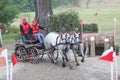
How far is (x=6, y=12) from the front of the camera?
134ft

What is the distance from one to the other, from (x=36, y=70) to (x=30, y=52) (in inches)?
67.6

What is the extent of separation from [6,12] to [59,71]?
2551 centimetres

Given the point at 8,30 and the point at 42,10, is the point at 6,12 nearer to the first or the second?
the point at 8,30

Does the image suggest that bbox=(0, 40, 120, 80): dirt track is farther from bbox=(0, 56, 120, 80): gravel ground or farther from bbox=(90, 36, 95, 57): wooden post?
bbox=(90, 36, 95, 57): wooden post

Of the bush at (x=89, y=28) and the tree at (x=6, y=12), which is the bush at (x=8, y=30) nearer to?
the tree at (x=6, y=12)

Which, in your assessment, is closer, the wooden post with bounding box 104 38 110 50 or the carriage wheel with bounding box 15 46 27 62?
the carriage wheel with bounding box 15 46 27 62

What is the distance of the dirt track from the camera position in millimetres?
15184

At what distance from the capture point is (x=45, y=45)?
58.2 ft

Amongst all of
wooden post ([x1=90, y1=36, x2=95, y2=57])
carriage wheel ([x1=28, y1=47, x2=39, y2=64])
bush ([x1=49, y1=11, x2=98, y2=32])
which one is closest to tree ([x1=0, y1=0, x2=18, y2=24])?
bush ([x1=49, y1=11, x2=98, y2=32])

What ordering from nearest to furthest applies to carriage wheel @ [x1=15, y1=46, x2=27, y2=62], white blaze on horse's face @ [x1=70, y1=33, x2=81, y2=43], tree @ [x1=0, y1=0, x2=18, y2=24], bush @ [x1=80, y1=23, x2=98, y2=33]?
white blaze on horse's face @ [x1=70, y1=33, x2=81, y2=43] → carriage wheel @ [x1=15, y1=46, x2=27, y2=62] → bush @ [x1=80, y1=23, x2=98, y2=33] → tree @ [x1=0, y1=0, x2=18, y2=24]

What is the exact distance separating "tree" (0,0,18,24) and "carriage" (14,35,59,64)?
2201 centimetres

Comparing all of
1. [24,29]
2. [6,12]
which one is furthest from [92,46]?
[6,12]

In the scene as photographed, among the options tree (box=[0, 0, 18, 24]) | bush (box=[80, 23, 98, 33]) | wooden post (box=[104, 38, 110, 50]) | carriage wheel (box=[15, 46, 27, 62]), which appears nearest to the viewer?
carriage wheel (box=[15, 46, 27, 62])

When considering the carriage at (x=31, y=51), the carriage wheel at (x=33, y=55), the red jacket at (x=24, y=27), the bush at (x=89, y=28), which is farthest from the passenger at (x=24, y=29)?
the bush at (x=89, y=28)
